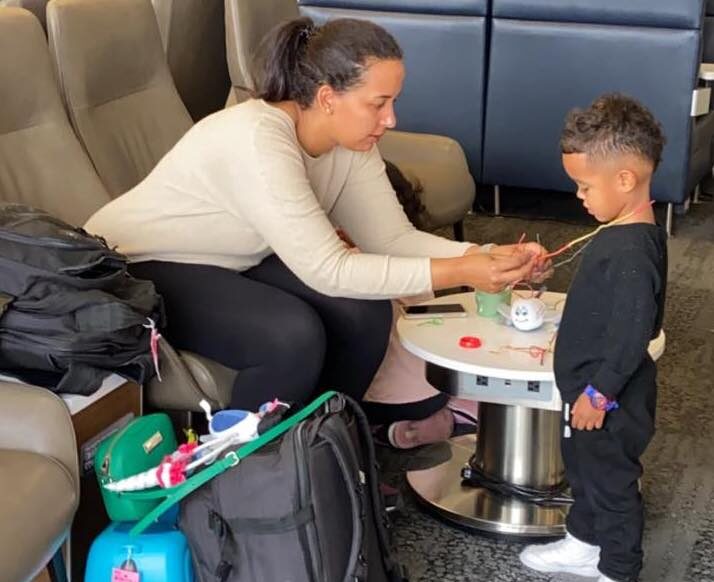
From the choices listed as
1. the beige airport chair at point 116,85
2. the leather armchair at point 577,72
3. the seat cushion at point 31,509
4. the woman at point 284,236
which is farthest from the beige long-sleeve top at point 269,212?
the leather armchair at point 577,72

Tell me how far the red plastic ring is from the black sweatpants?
25 cm

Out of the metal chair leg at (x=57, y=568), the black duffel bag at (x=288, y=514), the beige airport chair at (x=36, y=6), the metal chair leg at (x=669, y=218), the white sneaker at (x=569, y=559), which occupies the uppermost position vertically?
the beige airport chair at (x=36, y=6)

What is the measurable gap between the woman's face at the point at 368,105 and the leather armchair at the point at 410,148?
104cm

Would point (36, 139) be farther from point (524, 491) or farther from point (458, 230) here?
point (458, 230)

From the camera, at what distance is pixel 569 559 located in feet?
6.43

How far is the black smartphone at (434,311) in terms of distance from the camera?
218 centimetres

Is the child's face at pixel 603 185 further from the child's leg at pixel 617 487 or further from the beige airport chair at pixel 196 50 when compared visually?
the beige airport chair at pixel 196 50

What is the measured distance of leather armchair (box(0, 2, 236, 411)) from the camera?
2.30 meters

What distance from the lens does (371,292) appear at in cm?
204

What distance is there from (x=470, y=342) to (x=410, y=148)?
1.38 meters

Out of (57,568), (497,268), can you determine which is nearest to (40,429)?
(57,568)

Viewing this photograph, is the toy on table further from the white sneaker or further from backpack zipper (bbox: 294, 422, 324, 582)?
the white sneaker

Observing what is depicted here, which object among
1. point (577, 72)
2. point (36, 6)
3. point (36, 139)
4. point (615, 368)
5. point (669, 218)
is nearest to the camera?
→ point (615, 368)

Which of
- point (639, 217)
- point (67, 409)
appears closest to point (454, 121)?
point (639, 217)
